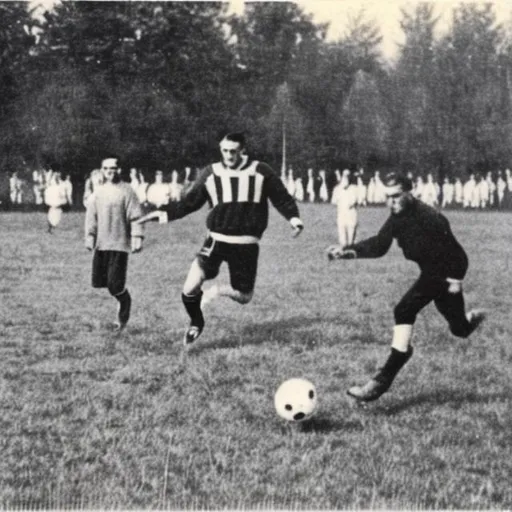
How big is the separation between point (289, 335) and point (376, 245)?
2219 millimetres

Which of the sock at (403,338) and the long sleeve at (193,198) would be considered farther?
the long sleeve at (193,198)

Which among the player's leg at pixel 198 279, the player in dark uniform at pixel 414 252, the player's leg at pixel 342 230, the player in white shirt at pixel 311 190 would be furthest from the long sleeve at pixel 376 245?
→ the player in white shirt at pixel 311 190

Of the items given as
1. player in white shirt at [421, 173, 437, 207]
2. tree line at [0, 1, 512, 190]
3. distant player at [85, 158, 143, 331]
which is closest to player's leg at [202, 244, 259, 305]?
distant player at [85, 158, 143, 331]

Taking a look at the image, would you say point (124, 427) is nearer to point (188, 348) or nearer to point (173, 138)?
point (188, 348)

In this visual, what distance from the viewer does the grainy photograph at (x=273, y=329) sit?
4.78 meters

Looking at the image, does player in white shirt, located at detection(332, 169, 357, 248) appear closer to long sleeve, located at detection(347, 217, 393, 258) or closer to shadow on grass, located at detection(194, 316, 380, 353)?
shadow on grass, located at detection(194, 316, 380, 353)

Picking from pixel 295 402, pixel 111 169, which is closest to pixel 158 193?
Answer: pixel 111 169

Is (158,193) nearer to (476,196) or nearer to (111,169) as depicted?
(476,196)

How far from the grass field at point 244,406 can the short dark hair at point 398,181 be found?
55.6 inches

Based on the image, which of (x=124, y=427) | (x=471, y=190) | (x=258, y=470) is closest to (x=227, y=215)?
(x=124, y=427)

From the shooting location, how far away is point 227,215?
696cm

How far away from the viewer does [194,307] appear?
7.45 m

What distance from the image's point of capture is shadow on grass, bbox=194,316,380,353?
7.71 meters

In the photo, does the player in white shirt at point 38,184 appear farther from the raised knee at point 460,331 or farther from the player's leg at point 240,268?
the raised knee at point 460,331
